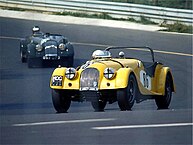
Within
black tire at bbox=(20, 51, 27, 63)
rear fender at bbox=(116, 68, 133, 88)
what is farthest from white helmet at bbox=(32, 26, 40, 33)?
rear fender at bbox=(116, 68, 133, 88)

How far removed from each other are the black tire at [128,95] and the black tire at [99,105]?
214 millimetres

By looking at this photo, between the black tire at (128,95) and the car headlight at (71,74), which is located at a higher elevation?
the car headlight at (71,74)

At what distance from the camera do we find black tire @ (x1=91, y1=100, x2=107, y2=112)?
31.9 ft

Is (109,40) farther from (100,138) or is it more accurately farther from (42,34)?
(100,138)

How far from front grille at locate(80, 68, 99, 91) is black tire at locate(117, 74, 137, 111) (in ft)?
0.92

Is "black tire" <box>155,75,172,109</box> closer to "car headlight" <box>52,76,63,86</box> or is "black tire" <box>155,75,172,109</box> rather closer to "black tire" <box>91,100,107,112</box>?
"black tire" <box>91,100,107,112</box>

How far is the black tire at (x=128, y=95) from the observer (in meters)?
9.57

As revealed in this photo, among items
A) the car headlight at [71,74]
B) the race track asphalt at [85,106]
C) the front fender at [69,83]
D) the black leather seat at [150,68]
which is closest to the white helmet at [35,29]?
the race track asphalt at [85,106]

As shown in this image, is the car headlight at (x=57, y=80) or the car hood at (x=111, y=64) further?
the car headlight at (x=57, y=80)

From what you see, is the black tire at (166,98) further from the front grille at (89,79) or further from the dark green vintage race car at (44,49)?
the dark green vintage race car at (44,49)

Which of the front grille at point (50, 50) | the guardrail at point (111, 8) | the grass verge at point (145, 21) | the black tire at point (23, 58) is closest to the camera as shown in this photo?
the front grille at point (50, 50)

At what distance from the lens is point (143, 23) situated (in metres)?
13.5

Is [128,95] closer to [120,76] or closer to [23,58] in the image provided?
[120,76]

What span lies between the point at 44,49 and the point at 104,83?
1189mm
